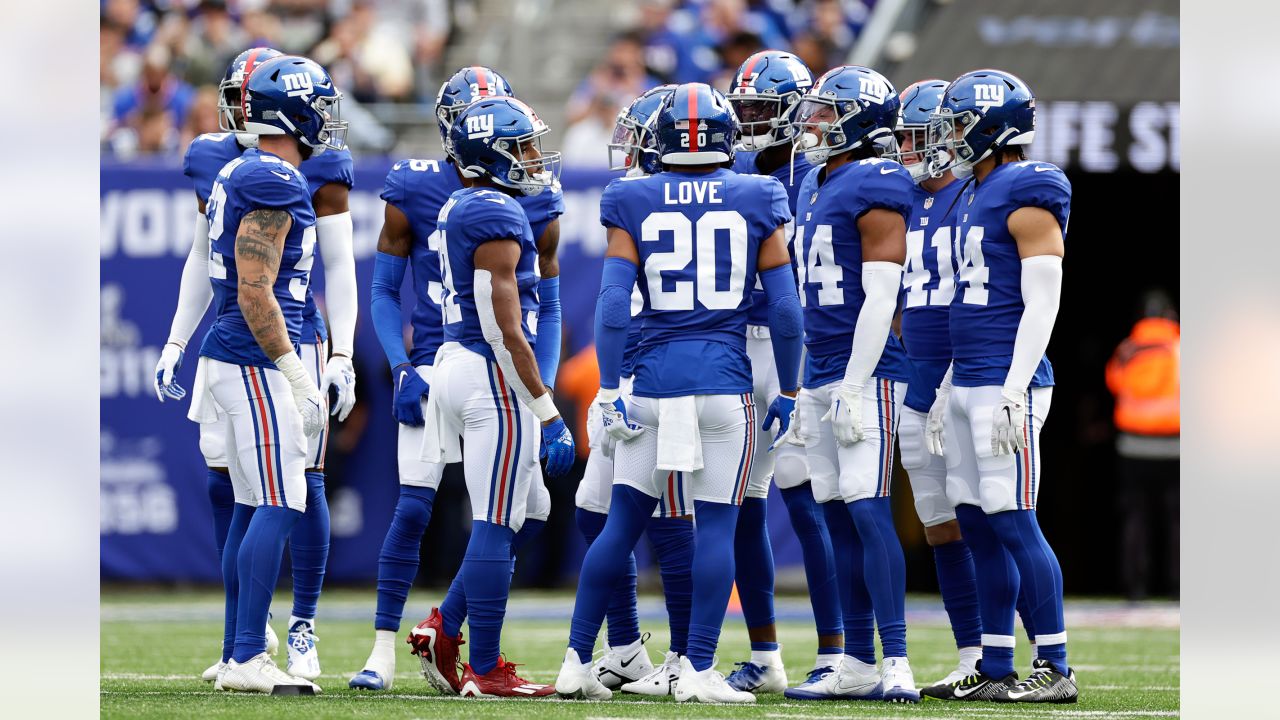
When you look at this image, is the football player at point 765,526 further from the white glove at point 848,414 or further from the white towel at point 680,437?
the white towel at point 680,437

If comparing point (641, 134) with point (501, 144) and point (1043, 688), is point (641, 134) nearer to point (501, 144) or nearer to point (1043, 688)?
point (501, 144)

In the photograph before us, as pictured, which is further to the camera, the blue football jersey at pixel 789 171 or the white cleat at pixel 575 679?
the blue football jersey at pixel 789 171

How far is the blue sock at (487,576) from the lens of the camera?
18.2 feet

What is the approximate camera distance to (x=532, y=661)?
7.63 metres

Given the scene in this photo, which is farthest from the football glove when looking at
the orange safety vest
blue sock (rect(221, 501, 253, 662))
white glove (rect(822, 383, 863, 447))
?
the orange safety vest

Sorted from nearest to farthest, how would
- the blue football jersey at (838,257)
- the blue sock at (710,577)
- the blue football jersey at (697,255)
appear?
1. the blue sock at (710,577)
2. the blue football jersey at (697,255)
3. the blue football jersey at (838,257)

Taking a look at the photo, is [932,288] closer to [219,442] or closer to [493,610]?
[493,610]

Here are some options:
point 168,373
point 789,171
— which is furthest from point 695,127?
point 168,373

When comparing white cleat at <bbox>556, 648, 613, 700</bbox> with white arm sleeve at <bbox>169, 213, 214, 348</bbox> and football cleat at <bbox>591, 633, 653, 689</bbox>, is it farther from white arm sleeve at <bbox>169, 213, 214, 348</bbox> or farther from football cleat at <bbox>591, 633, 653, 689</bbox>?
white arm sleeve at <bbox>169, 213, 214, 348</bbox>

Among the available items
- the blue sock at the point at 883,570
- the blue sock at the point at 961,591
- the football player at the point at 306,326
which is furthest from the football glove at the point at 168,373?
the blue sock at the point at 961,591

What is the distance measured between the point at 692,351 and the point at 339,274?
4.97 feet

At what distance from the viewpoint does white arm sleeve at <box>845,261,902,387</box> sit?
18.4 ft

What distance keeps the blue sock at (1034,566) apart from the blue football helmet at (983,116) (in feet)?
4.33
